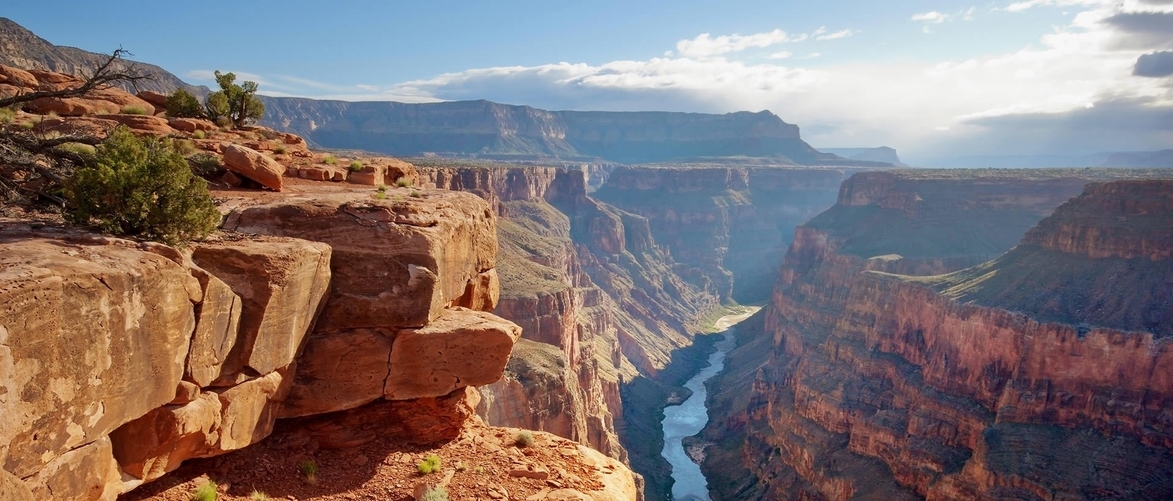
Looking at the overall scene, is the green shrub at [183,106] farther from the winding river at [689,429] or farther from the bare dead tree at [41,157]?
the winding river at [689,429]

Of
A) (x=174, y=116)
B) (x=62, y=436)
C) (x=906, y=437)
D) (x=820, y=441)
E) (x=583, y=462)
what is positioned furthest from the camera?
(x=820, y=441)

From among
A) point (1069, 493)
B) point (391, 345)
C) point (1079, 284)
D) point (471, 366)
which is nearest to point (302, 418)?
point (391, 345)

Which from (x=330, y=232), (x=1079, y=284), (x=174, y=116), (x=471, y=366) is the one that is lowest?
(x=1079, y=284)

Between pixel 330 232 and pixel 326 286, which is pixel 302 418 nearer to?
pixel 326 286

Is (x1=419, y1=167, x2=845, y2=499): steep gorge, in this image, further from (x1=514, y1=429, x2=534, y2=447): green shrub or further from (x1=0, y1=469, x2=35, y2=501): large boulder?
(x1=0, y1=469, x2=35, y2=501): large boulder

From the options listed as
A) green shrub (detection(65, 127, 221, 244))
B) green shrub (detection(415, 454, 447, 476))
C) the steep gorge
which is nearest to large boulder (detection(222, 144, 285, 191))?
green shrub (detection(65, 127, 221, 244))

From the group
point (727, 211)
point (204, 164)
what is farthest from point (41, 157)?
point (727, 211)
